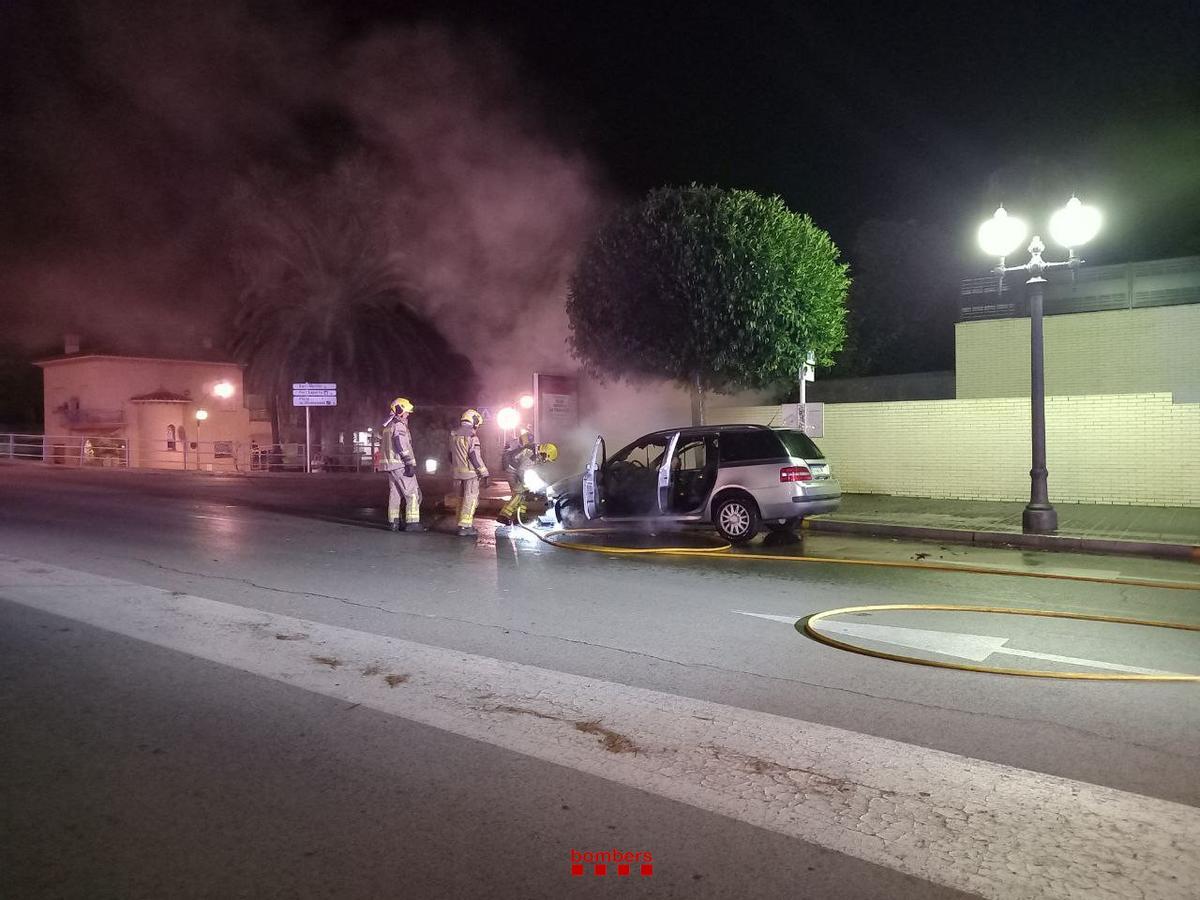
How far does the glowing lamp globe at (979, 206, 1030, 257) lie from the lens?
1112 centimetres

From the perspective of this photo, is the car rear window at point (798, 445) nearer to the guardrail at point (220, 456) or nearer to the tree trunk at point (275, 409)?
the guardrail at point (220, 456)

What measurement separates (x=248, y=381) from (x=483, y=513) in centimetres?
2231

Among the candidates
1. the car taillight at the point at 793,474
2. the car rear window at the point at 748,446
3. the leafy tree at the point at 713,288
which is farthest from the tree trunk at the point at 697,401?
the car taillight at the point at 793,474

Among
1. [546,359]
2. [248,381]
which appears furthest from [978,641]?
[248,381]

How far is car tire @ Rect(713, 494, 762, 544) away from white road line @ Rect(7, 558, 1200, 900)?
18.8 feet

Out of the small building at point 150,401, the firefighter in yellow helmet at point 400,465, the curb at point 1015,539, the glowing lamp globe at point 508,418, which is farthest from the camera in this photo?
the small building at point 150,401

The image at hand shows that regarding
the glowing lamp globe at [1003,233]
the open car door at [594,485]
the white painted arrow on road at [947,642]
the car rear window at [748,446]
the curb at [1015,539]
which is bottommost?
the white painted arrow on road at [947,642]

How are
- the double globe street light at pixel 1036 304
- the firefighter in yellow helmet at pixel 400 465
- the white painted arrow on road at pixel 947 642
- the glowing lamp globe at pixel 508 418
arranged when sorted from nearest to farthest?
1. the white painted arrow on road at pixel 947 642
2. the double globe street light at pixel 1036 304
3. the firefighter in yellow helmet at pixel 400 465
4. the glowing lamp globe at pixel 508 418

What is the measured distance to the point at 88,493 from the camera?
17.4 meters

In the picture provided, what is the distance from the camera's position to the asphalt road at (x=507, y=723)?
3027mm

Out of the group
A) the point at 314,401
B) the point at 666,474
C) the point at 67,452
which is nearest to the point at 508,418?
the point at 666,474

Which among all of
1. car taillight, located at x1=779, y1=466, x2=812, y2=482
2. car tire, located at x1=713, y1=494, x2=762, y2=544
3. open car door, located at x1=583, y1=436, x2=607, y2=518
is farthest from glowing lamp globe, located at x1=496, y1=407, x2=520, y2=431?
car taillight, located at x1=779, y1=466, x2=812, y2=482

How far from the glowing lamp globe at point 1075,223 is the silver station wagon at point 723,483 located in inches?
153

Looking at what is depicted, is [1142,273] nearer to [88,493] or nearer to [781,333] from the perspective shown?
[781,333]
